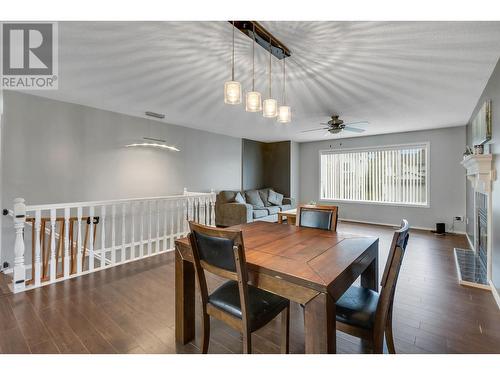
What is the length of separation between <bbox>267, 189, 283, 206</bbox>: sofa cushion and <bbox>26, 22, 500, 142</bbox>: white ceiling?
120 inches

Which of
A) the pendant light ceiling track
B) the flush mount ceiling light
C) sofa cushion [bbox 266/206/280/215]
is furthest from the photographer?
sofa cushion [bbox 266/206/280/215]

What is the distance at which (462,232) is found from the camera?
5.09 meters

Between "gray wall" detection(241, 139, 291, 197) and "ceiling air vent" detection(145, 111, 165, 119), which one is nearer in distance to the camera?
"ceiling air vent" detection(145, 111, 165, 119)

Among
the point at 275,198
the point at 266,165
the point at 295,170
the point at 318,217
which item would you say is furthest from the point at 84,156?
the point at 295,170

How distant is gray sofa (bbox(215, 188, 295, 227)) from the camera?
18.0ft

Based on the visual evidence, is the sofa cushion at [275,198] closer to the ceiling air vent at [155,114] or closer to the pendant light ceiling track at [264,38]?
the ceiling air vent at [155,114]

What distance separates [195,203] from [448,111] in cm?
480

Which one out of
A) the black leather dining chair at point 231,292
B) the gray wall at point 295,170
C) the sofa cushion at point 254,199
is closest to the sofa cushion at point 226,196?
the sofa cushion at point 254,199

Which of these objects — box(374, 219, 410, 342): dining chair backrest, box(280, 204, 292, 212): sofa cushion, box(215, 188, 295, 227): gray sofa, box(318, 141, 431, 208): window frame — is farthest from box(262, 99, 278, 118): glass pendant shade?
box(318, 141, 431, 208): window frame

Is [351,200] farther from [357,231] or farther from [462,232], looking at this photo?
[462,232]

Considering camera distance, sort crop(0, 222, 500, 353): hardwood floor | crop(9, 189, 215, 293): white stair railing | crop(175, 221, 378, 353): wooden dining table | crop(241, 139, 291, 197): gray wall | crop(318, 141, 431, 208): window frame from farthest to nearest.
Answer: crop(241, 139, 291, 197): gray wall < crop(318, 141, 431, 208): window frame < crop(9, 189, 215, 293): white stair railing < crop(0, 222, 500, 353): hardwood floor < crop(175, 221, 378, 353): wooden dining table

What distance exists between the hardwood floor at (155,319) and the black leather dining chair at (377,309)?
17.9 inches

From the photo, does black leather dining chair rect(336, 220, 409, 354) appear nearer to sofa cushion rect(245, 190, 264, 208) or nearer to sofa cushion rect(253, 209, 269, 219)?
sofa cushion rect(253, 209, 269, 219)

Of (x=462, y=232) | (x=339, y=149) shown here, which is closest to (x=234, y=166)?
(x=339, y=149)
